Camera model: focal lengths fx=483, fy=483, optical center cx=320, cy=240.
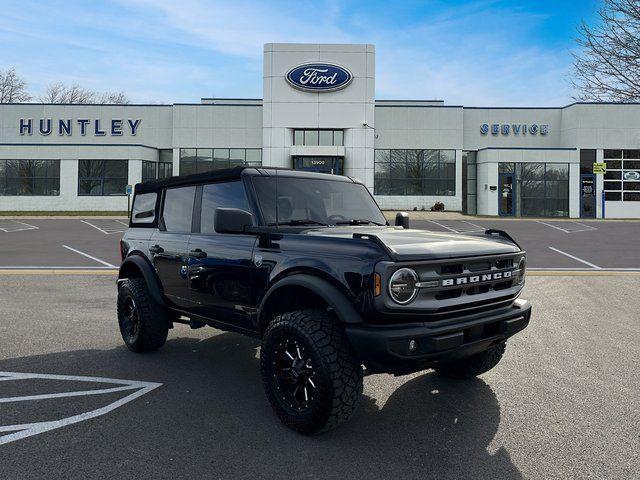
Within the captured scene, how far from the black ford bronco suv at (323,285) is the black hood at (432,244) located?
0.01 m

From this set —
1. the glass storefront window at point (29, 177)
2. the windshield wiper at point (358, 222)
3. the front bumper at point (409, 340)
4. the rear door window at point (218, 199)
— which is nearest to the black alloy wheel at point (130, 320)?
the rear door window at point (218, 199)


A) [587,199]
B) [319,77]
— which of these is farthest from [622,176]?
[319,77]

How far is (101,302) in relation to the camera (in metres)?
7.95

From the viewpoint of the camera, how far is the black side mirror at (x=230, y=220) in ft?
11.8

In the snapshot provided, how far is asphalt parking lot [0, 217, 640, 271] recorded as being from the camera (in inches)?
486

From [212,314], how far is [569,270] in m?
9.94

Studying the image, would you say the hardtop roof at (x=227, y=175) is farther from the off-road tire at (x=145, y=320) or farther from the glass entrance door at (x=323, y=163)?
the glass entrance door at (x=323, y=163)

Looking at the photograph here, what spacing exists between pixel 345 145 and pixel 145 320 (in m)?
29.3

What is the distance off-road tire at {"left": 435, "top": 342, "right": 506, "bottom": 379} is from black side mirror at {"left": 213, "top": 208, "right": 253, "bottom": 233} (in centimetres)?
206

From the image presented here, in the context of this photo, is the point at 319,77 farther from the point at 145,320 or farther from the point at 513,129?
the point at 145,320

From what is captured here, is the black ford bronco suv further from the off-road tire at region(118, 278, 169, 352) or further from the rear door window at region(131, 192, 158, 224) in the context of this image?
the rear door window at region(131, 192, 158, 224)

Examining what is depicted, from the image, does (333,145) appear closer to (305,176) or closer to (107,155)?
(107,155)

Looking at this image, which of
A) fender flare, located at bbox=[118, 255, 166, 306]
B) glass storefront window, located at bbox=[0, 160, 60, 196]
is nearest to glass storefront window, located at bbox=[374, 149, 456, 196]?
glass storefront window, located at bbox=[0, 160, 60, 196]

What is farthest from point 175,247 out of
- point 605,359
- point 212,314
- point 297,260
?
point 605,359
